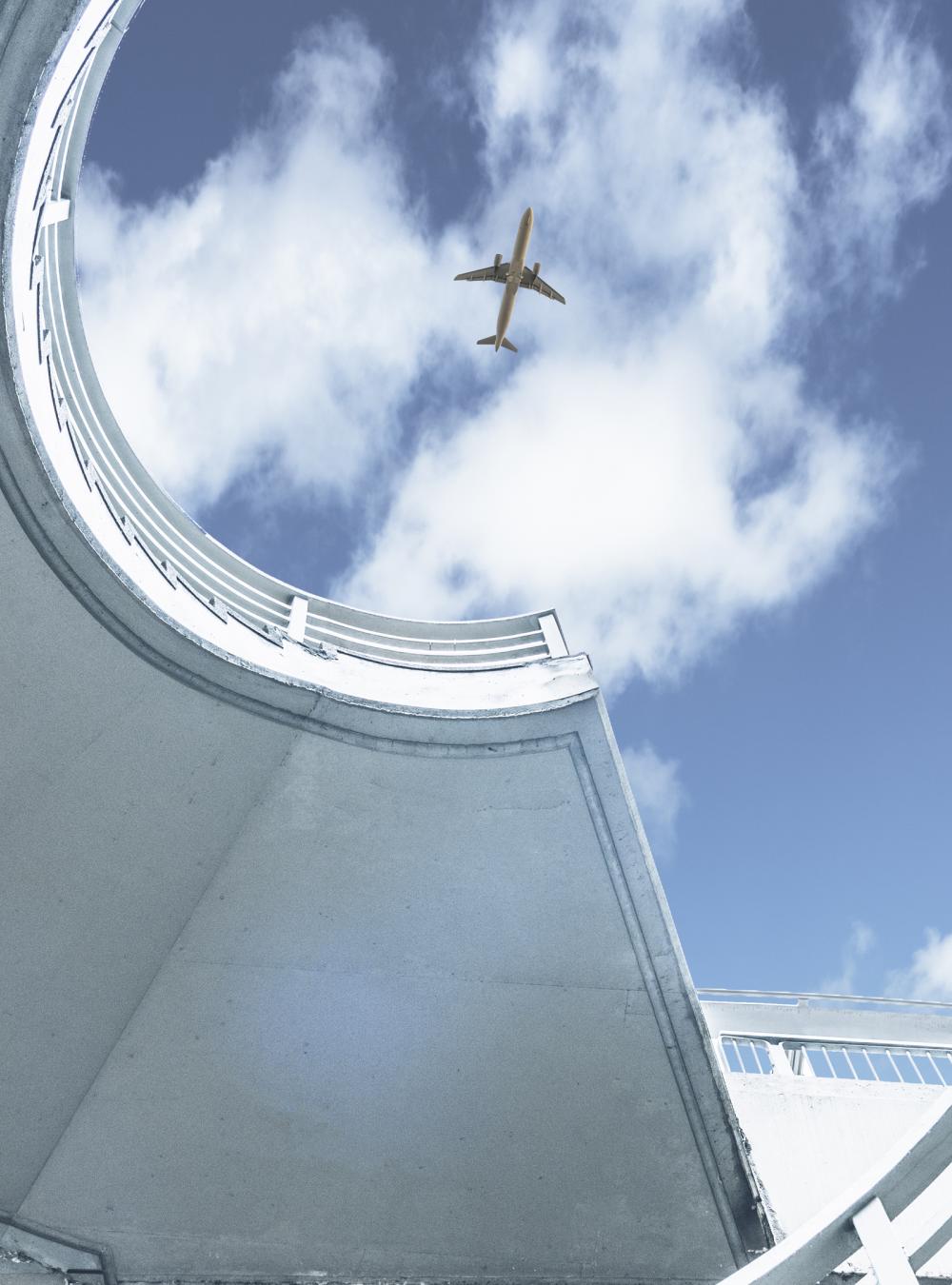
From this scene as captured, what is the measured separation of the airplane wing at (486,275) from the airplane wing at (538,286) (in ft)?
1.67

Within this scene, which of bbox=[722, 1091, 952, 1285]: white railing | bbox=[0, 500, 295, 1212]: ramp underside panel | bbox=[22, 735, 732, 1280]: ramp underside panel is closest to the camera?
bbox=[722, 1091, 952, 1285]: white railing

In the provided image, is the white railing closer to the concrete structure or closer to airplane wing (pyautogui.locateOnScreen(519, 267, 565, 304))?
the concrete structure

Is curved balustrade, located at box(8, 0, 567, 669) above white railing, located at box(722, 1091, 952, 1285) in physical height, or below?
above

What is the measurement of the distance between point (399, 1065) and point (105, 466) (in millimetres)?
5673

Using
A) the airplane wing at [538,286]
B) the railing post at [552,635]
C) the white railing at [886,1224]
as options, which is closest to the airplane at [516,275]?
the airplane wing at [538,286]

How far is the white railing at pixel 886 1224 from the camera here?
11.7 ft

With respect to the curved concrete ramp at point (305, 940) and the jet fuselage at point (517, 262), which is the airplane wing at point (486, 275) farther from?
the curved concrete ramp at point (305, 940)

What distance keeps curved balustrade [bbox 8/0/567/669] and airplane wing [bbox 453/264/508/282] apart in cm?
1768

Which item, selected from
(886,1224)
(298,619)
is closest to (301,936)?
(298,619)

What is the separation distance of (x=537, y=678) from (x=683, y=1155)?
463 centimetres

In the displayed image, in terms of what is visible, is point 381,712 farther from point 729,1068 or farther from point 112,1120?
point 729,1068

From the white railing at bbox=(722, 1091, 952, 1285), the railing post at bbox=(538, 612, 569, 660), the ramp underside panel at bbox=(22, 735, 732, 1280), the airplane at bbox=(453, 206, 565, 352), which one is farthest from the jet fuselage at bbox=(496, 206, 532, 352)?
the white railing at bbox=(722, 1091, 952, 1285)

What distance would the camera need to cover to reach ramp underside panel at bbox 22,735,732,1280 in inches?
324

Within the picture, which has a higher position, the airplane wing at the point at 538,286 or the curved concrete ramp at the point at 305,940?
the airplane wing at the point at 538,286
